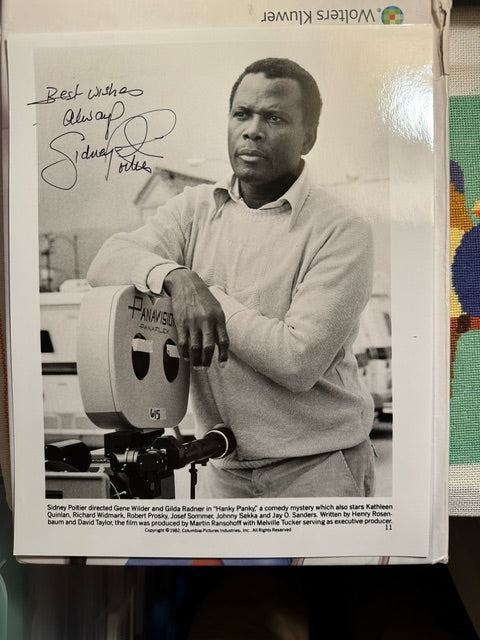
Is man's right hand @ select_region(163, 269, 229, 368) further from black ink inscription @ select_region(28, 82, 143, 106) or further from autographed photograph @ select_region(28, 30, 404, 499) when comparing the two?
black ink inscription @ select_region(28, 82, 143, 106)

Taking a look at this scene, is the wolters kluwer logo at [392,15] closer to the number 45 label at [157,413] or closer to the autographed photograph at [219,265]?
the autographed photograph at [219,265]

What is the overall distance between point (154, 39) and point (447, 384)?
331 millimetres

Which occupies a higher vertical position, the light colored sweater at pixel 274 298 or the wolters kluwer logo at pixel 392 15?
the wolters kluwer logo at pixel 392 15

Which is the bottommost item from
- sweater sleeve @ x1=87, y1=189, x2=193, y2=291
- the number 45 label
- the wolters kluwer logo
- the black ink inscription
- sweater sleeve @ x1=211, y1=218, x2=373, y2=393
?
the number 45 label

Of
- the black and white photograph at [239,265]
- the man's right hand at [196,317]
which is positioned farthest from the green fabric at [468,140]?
the man's right hand at [196,317]

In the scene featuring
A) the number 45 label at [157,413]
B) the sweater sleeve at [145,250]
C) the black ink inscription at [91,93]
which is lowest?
the number 45 label at [157,413]

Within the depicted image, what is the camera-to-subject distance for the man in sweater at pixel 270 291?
462 mm

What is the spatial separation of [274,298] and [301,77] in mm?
162

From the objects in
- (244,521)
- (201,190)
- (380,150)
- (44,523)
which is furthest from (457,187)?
(44,523)

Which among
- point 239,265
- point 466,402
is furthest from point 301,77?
point 466,402

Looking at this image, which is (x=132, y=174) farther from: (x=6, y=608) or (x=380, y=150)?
(x=6, y=608)
